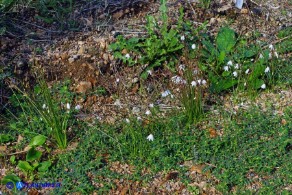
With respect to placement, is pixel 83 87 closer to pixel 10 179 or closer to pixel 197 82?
pixel 197 82

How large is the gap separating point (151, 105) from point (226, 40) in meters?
1.11

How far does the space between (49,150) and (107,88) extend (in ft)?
2.78

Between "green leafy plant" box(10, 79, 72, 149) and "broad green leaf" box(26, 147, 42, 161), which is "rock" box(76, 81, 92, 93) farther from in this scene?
"broad green leaf" box(26, 147, 42, 161)

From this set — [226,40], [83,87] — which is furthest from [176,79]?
[83,87]

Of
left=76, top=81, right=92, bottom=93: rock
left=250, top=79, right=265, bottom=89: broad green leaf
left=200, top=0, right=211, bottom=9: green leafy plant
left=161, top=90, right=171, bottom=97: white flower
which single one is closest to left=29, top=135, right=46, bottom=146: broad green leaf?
left=76, top=81, right=92, bottom=93: rock

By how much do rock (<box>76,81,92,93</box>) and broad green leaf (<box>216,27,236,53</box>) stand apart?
Result: 1.17m

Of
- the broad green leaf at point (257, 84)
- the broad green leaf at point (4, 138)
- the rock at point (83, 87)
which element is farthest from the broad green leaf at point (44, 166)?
the broad green leaf at point (257, 84)

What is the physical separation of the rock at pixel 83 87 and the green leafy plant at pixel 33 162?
74cm

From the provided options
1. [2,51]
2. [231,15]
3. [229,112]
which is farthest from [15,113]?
[231,15]

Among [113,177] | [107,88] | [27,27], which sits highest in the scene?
[27,27]

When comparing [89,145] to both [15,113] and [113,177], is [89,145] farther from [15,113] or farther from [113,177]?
[15,113]

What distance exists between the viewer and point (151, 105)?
4742 mm

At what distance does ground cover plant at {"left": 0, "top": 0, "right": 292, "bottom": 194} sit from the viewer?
4.38 metres

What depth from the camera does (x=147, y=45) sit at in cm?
539
